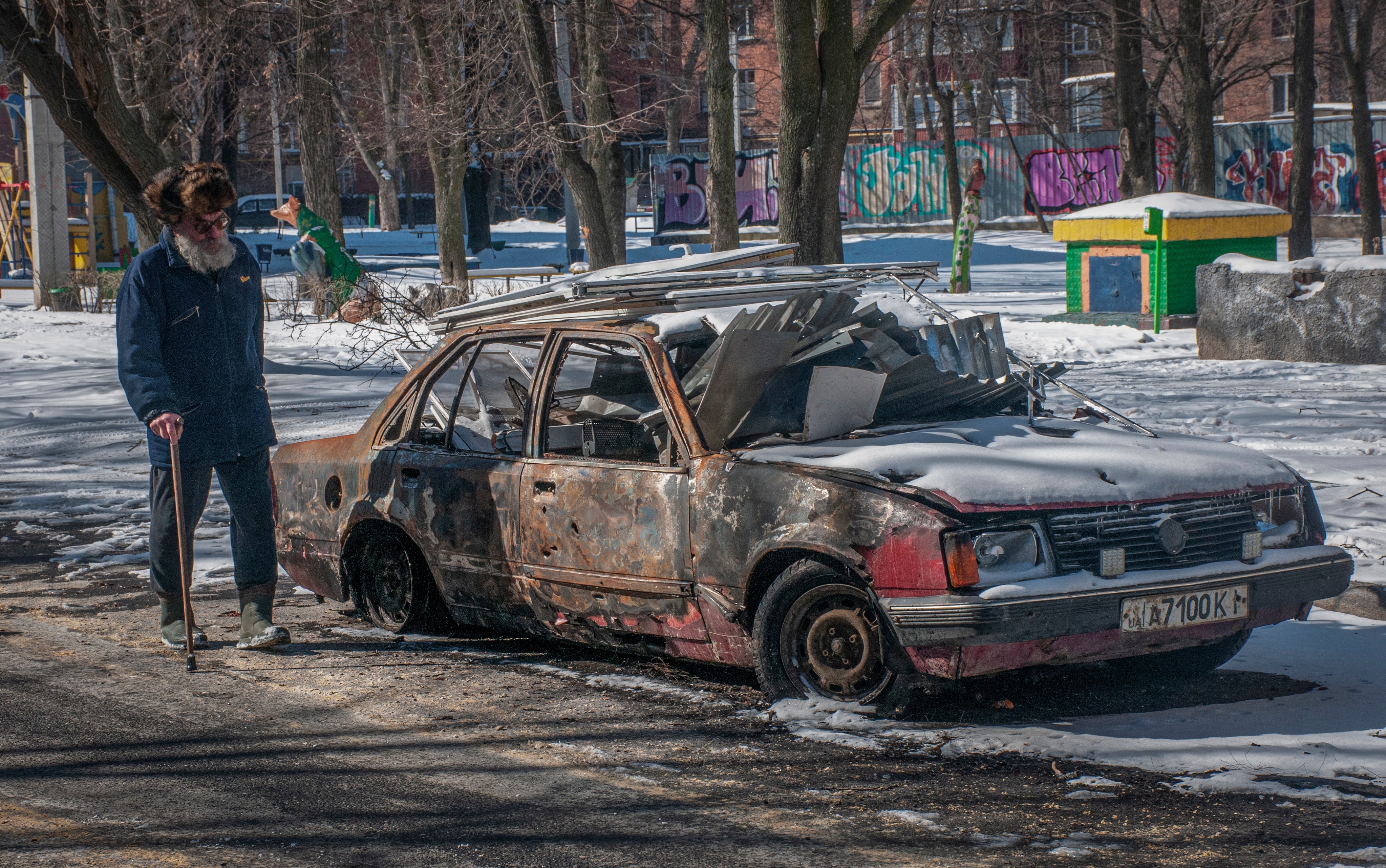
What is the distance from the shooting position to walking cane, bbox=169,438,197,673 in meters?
5.50

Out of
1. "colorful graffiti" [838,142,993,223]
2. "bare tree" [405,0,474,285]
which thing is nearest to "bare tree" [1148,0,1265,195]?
"colorful graffiti" [838,142,993,223]

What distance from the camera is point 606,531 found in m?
5.08

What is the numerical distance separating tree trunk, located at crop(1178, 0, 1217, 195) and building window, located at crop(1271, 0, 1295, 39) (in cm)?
1725

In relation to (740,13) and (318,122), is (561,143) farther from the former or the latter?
(740,13)

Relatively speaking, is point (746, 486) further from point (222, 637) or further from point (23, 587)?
point (23, 587)

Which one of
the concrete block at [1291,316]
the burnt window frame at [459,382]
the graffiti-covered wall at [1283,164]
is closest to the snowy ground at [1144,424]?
the concrete block at [1291,316]

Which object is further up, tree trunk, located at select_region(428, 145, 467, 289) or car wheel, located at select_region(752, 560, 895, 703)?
tree trunk, located at select_region(428, 145, 467, 289)

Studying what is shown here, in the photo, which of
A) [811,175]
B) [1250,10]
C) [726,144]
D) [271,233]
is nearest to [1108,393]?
[811,175]

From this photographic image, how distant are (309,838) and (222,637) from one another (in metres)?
2.61

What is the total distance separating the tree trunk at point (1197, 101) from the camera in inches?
752

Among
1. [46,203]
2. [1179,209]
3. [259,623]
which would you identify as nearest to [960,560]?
[259,623]

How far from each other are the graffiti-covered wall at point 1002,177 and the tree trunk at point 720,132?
60.6 ft

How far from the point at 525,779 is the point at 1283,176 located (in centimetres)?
3546

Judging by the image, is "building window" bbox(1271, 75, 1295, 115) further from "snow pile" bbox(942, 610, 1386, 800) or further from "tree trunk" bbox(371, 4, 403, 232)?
"snow pile" bbox(942, 610, 1386, 800)
